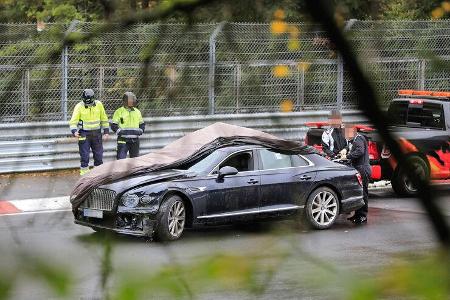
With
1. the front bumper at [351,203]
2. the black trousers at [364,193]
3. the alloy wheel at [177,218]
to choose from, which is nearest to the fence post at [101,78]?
the alloy wheel at [177,218]

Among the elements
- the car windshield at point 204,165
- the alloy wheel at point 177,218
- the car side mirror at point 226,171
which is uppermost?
the car windshield at point 204,165

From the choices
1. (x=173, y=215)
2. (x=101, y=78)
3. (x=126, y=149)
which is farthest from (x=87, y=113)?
(x=173, y=215)

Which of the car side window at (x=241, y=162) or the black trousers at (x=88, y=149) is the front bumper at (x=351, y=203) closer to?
the car side window at (x=241, y=162)

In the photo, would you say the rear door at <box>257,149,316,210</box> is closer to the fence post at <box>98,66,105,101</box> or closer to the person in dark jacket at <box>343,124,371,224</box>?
the person in dark jacket at <box>343,124,371,224</box>

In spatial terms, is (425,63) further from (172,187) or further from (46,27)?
(172,187)

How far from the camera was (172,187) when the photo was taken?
36.1 feet

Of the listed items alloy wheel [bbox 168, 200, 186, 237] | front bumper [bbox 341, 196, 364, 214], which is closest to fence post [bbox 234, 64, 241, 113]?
alloy wheel [bbox 168, 200, 186, 237]

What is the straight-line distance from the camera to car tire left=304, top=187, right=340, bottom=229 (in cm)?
1198

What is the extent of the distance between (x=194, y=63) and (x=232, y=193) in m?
9.64

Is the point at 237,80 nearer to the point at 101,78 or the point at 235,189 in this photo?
the point at 101,78

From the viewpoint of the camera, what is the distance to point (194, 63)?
6.32 ft

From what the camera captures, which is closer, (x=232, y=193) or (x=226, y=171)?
(x=226, y=171)

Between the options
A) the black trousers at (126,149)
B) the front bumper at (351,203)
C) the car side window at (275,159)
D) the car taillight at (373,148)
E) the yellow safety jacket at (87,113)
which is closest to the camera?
the car taillight at (373,148)

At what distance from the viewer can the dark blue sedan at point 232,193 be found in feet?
35.3
